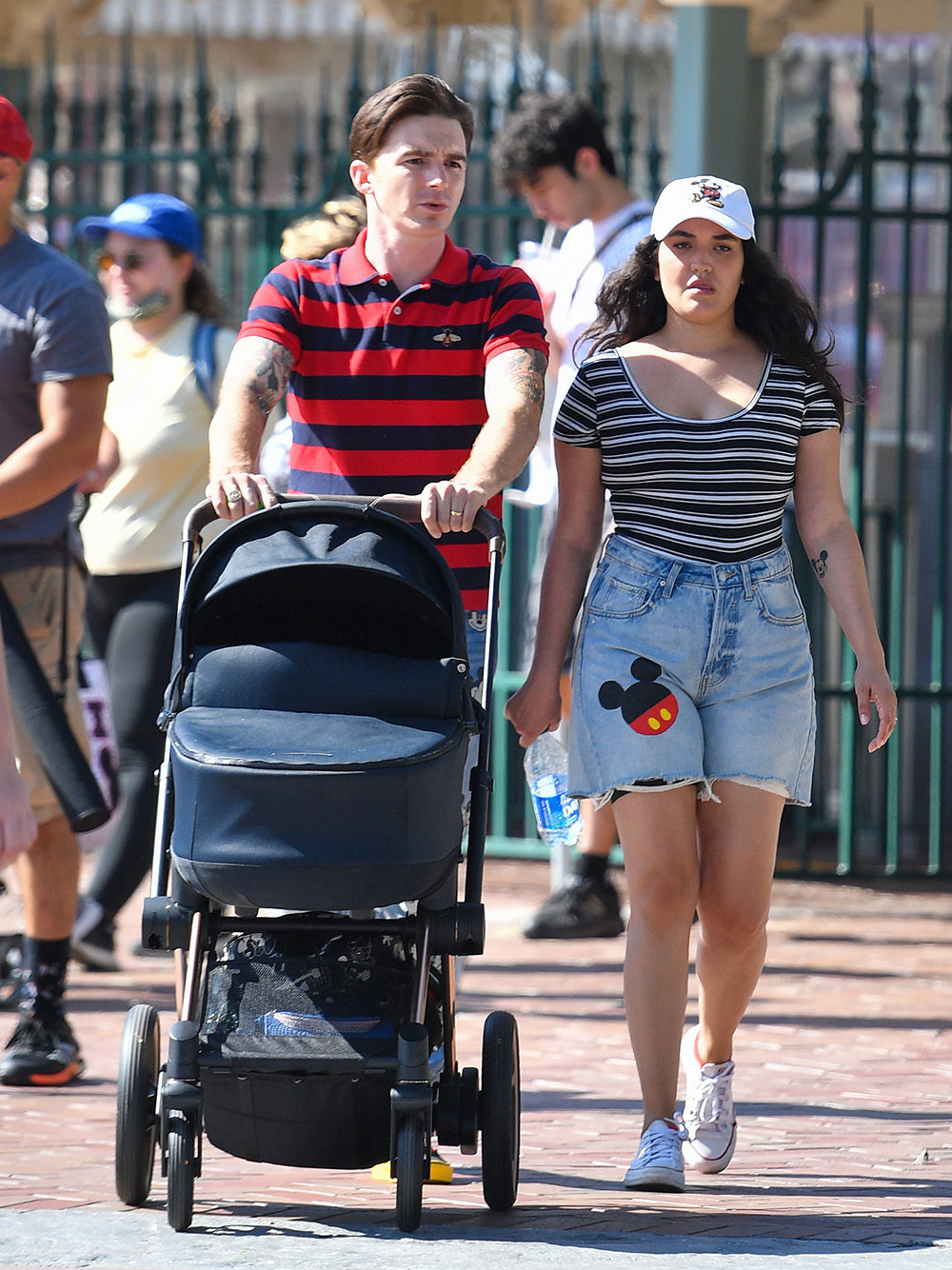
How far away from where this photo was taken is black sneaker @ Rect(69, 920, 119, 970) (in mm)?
5941

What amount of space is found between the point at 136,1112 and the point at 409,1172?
1.68 ft

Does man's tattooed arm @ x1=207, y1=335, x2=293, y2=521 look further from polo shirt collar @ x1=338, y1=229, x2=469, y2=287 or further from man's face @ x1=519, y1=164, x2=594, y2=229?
man's face @ x1=519, y1=164, x2=594, y2=229

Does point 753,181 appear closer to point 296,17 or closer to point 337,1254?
point 337,1254

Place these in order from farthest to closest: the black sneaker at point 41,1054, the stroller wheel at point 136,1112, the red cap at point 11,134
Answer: the red cap at point 11,134, the black sneaker at point 41,1054, the stroller wheel at point 136,1112

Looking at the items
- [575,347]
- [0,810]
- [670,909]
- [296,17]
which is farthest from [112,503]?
[296,17]

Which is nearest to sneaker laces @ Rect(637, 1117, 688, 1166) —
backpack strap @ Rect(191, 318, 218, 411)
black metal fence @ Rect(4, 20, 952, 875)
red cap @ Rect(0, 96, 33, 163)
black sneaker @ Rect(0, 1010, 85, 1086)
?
black sneaker @ Rect(0, 1010, 85, 1086)

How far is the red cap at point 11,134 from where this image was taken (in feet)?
15.6

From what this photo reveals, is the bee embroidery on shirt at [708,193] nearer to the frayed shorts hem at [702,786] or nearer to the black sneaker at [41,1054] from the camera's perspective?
the frayed shorts hem at [702,786]

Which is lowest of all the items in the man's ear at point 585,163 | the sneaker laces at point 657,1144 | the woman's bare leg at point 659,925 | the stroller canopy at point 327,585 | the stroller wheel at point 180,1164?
the sneaker laces at point 657,1144

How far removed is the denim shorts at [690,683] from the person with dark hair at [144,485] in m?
2.34

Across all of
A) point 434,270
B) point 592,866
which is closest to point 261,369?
point 434,270

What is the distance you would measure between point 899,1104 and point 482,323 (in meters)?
2.04

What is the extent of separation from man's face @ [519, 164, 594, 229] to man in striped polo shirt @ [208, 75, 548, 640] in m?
2.18

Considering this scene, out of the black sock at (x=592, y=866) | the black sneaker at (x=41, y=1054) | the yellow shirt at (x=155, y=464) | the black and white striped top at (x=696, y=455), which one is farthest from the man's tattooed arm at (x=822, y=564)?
the black sock at (x=592, y=866)
